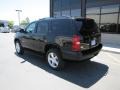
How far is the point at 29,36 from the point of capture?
23.0 feet

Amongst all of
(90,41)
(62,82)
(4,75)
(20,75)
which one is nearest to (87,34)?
(90,41)

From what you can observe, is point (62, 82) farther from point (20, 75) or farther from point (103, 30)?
point (103, 30)

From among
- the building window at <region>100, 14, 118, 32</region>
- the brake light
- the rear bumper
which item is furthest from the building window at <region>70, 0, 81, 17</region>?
the brake light

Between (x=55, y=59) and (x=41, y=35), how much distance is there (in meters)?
1.23

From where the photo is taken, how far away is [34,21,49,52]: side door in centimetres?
602

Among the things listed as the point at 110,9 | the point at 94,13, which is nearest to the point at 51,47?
the point at 110,9

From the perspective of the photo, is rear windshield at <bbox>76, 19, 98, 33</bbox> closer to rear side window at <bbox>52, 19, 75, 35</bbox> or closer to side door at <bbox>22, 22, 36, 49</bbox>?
rear side window at <bbox>52, 19, 75, 35</bbox>

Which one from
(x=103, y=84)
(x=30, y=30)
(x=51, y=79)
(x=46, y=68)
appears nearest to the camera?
(x=103, y=84)

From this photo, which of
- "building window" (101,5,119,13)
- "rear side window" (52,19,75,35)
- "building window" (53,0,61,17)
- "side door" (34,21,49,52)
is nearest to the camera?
"rear side window" (52,19,75,35)

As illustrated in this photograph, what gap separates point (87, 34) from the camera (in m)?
5.12

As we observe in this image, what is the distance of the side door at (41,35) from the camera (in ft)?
19.7

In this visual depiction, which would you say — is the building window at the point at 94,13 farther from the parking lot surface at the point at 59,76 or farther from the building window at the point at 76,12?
the parking lot surface at the point at 59,76

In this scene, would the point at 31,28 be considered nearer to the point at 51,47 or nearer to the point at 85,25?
the point at 51,47

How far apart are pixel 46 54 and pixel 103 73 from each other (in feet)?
7.52
